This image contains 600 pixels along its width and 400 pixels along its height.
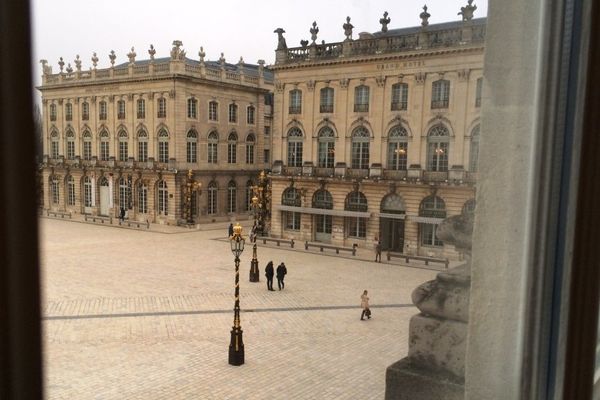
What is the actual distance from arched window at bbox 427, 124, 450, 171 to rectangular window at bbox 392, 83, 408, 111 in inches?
73.2

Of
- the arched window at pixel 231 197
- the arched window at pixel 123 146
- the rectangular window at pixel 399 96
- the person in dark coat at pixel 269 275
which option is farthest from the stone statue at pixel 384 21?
the arched window at pixel 123 146

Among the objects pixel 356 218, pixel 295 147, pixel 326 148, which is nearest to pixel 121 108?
pixel 295 147

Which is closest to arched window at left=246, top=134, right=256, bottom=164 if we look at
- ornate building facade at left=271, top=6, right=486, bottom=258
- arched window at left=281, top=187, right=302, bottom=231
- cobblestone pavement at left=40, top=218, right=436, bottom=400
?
ornate building facade at left=271, top=6, right=486, bottom=258

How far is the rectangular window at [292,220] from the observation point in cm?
2794

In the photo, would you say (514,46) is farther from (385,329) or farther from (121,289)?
(121,289)

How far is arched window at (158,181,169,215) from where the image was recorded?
1307 inches

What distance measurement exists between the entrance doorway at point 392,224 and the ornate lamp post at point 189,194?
41.9 ft

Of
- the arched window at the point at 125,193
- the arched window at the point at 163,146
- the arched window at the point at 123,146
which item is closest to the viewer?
the arched window at the point at 163,146

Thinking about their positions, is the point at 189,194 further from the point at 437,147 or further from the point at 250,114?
the point at 437,147

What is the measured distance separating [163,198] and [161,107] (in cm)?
557

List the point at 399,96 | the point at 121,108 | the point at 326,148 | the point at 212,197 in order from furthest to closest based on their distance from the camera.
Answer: the point at 212,197, the point at 121,108, the point at 326,148, the point at 399,96

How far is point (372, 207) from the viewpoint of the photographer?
25188 mm

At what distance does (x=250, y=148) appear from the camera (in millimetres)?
37562

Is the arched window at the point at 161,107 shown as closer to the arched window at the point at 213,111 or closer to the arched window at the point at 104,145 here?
the arched window at the point at 213,111
